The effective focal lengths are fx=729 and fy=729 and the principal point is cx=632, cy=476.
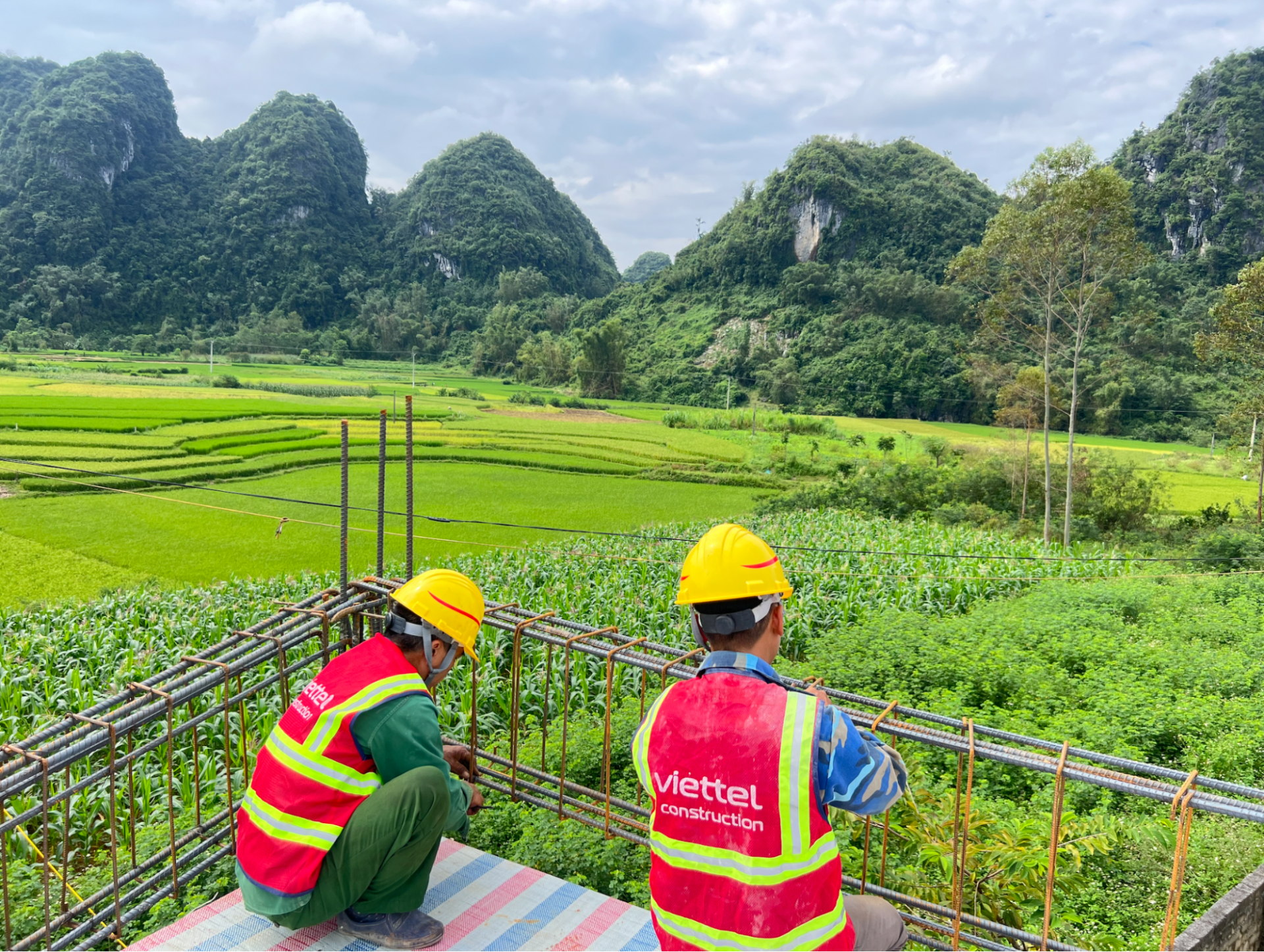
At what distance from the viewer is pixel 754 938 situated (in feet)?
4.38

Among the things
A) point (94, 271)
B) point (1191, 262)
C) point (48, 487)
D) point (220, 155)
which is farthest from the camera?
point (220, 155)

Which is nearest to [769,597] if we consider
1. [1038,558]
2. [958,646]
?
[958,646]

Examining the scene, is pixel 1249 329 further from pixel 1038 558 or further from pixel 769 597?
pixel 769 597

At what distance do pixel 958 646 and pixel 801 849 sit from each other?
5364 mm

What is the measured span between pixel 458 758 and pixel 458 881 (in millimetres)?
418

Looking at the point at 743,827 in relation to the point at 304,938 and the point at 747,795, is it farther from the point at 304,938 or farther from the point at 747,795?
the point at 304,938

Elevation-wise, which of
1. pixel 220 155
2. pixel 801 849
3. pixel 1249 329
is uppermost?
pixel 220 155

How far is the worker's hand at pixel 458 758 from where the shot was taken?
2.65 m

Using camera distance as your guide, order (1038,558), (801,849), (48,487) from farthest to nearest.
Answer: (48,487)
(1038,558)
(801,849)

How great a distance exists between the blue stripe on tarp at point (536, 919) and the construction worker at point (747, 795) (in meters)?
0.83

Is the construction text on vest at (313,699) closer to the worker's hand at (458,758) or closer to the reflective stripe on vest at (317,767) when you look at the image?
the reflective stripe on vest at (317,767)

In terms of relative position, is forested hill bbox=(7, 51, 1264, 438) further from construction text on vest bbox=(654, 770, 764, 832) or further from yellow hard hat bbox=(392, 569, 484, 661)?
construction text on vest bbox=(654, 770, 764, 832)

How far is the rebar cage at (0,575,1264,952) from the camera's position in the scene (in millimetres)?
1860

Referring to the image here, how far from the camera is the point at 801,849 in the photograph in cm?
132
